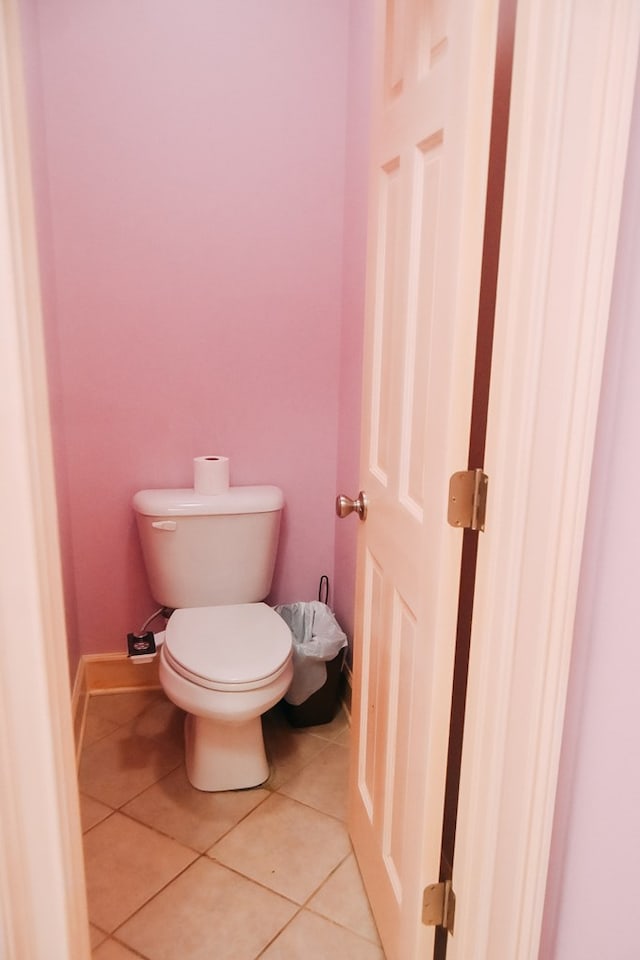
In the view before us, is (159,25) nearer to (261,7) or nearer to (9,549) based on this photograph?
(261,7)

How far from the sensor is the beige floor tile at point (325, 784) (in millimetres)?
1931

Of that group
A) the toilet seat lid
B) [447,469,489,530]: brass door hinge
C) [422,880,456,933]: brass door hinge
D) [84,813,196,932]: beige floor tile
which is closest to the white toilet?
the toilet seat lid

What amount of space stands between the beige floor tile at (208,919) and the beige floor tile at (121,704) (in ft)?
2.34

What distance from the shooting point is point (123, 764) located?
2.08 meters

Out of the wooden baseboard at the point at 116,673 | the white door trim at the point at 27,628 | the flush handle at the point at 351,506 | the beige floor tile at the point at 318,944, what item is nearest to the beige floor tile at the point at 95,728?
the wooden baseboard at the point at 116,673

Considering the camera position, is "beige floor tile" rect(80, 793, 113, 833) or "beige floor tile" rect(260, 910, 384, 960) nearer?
"beige floor tile" rect(260, 910, 384, 960)

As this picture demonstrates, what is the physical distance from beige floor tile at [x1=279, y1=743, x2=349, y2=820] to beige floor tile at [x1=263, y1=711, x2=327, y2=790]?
2 cm

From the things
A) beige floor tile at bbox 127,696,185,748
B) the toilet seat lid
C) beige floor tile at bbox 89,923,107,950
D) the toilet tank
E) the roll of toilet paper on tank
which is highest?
the roll of toilet paper on tank

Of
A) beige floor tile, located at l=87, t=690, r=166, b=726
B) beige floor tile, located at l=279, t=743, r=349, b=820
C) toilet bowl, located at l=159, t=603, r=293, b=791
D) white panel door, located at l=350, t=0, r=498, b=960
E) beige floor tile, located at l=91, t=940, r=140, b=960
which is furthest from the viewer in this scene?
beige floor tile, located at l=87, t=690, r=166, b=726

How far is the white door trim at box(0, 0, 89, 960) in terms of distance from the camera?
2.37ft

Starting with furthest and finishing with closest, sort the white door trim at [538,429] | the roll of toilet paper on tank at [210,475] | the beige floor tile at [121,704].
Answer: the beige floor tile at [121,704]
the roll of toilet paper on tank at [210,475]
the white door trim at [538,429]

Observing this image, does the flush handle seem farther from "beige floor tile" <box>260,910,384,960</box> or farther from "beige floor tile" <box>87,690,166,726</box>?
"beige floor tile" <box>87,690,166,726</box>

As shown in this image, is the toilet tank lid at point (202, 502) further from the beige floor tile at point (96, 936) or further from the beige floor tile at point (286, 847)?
the beige floor tile at point (96, 936)

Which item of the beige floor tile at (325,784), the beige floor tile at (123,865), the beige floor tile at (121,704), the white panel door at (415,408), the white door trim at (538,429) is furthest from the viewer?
the beige floor tile at (121,704)
